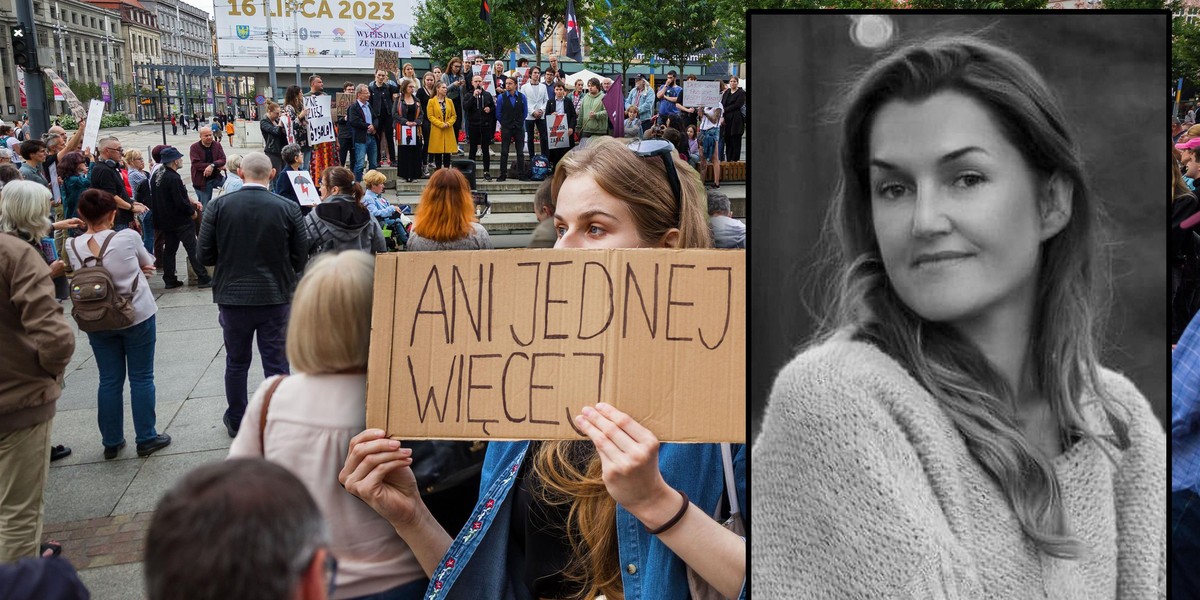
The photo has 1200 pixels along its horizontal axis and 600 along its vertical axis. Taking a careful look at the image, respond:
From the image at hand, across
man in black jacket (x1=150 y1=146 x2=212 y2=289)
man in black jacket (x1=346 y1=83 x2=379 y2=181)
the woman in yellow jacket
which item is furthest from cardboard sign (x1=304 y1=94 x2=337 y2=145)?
the woman in yellow jacket

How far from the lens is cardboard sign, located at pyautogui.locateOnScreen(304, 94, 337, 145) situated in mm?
11609

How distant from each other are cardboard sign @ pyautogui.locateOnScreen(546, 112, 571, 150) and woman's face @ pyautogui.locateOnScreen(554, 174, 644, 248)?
13.2m

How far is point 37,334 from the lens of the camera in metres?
3.69

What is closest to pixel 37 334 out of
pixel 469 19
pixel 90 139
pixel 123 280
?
pixel 123 280

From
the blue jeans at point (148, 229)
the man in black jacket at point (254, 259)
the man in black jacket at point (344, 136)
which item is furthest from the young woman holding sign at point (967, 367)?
the man in black jacket at point (344, 136)

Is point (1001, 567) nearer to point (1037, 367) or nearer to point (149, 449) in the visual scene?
point (1037, 367)

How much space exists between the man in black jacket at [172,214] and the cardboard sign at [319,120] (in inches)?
69.1

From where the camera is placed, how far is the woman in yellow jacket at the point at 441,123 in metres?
13.8

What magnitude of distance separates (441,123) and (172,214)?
4.54m

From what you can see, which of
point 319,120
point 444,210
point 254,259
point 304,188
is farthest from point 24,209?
point 319,120

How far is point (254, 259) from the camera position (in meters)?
5.12

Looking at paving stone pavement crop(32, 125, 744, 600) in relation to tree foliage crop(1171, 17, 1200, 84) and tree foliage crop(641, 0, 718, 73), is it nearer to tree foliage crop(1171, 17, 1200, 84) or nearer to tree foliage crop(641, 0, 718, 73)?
tree foliage crop(641, 0, 718, 73)

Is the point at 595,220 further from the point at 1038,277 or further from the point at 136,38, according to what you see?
the point at 136,38

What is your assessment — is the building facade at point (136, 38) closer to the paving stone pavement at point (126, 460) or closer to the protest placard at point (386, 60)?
the protest placard at point (386, 60)
